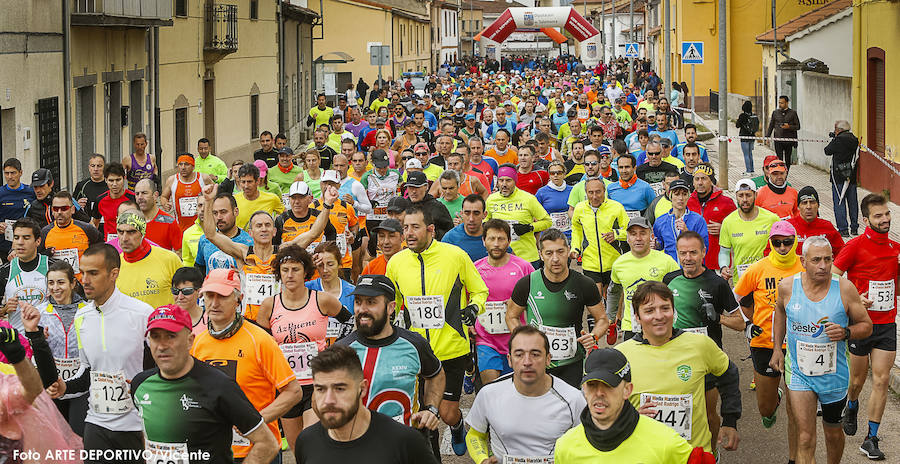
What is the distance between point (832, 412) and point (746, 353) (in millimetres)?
4381

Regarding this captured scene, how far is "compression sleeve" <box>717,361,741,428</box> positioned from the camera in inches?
287

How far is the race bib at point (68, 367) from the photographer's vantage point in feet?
25.6

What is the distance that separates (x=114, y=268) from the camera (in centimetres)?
768

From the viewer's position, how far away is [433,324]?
29.5 feet

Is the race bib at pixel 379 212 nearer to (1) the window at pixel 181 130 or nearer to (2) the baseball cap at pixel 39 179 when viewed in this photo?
(2) the baseball cap at pixel 39 179

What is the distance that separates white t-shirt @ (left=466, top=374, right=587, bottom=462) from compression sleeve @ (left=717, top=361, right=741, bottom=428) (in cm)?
120

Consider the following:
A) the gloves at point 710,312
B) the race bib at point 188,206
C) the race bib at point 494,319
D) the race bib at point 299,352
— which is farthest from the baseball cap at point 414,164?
the race bib at point 299,352

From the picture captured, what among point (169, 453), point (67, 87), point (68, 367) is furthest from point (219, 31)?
point (169, 453)

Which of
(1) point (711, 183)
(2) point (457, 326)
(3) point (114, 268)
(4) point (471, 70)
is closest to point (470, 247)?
(2) point (457, 326)

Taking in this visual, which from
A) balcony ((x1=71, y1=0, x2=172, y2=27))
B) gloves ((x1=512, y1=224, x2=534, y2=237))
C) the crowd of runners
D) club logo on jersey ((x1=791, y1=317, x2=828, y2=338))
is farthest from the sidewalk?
balcony ((x1=71, y1=0, x2=172, y2=27))

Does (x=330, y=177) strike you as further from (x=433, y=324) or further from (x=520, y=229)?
(x=433, y=324)

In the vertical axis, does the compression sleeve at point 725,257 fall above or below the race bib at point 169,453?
above

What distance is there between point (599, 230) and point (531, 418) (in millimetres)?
6351

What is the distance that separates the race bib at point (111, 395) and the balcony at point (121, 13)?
14847mm
